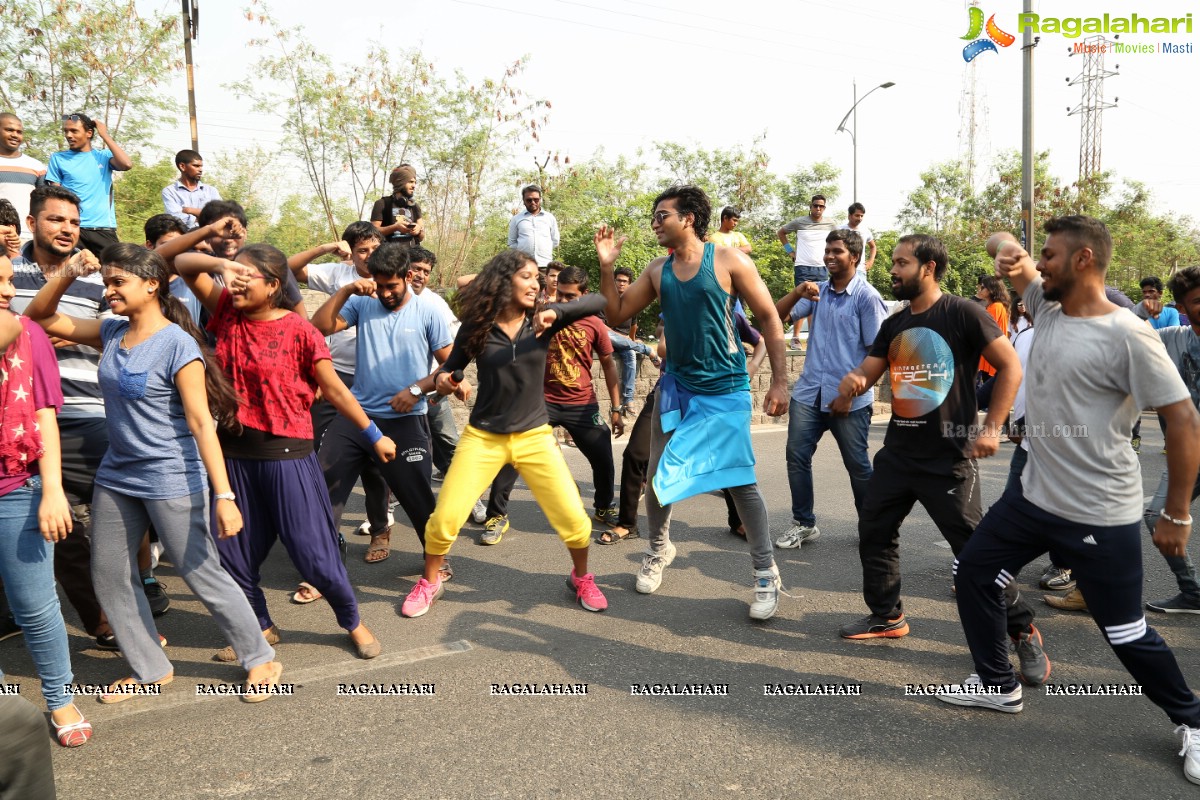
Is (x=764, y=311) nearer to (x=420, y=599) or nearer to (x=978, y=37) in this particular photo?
(x=420, y=599)

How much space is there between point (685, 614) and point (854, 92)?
97.8ft

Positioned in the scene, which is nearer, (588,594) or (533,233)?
(588,594)

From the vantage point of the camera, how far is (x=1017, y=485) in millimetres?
3492

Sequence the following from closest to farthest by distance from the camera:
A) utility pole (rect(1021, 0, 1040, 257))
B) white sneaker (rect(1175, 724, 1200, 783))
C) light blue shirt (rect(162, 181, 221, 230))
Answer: white sneaker (rect(1175, 724, 1200, 783)) < light blue shirt (rect(162, 181, 221, 230)) < utility pole (rect(1021, 0, 1040, 257))

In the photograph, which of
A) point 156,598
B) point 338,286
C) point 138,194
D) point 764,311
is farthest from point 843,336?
point 138,194

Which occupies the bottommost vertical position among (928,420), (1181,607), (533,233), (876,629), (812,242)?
(1181,607)

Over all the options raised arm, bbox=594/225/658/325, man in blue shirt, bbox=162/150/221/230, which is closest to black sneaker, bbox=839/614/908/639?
raised arm, bbox=594/225/658/325

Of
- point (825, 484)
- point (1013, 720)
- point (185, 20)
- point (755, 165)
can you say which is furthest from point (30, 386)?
point (755, 165)

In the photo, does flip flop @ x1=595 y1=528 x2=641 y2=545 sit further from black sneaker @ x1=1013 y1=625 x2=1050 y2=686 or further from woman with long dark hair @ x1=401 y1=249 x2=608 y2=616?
black sneaker @ x1=1013 y1=625 x2=1050 y2=686

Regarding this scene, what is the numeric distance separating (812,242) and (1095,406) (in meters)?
10.2

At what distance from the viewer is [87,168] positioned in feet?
26.0

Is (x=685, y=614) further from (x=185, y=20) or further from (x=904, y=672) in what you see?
(x=185, y=20)

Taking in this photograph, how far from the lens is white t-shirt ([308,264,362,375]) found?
19.0 feet

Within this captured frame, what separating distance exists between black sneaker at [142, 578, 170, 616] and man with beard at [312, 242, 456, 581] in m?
1.02
